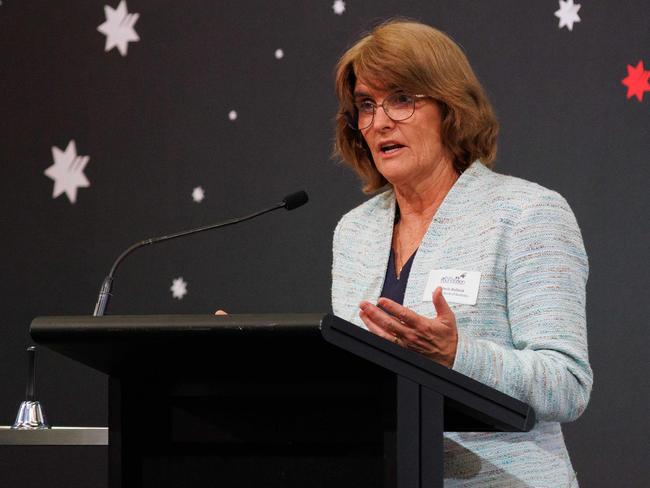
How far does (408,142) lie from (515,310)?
448 millimetres

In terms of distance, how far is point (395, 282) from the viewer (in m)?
1.72

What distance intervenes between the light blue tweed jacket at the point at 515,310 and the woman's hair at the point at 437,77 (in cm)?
11

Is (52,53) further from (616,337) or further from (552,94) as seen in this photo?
(616,337)

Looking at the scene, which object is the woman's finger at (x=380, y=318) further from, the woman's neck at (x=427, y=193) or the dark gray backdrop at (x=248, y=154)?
the dark gray backdrop at (x=248, y=154)

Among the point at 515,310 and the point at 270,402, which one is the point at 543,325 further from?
the point at 270,402

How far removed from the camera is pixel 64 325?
3.25 feet

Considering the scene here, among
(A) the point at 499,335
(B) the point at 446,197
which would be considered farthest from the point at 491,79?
(A) the point at 499,335

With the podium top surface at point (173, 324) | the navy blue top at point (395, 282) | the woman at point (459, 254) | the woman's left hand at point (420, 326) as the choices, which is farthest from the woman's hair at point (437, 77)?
the podium top surface at point (173, 324)

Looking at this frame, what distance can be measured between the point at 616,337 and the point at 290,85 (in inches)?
48.4

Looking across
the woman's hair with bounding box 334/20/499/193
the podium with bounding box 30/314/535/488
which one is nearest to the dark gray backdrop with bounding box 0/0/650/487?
the woman's hair with bounding box 334/20/499/193

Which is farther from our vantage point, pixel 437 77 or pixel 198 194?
pixel 198 194

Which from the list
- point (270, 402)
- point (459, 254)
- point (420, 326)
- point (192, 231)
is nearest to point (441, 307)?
point (420, 326)

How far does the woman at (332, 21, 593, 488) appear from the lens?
129 centimetres

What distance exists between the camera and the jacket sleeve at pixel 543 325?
4.09 ft
